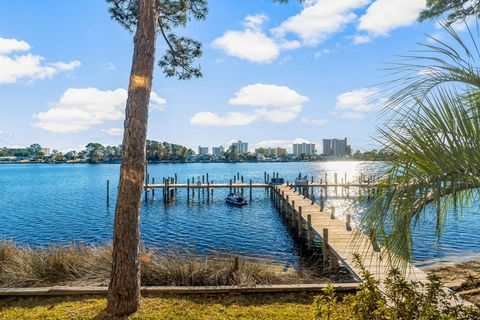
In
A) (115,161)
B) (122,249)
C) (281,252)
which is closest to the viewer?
(122,249)

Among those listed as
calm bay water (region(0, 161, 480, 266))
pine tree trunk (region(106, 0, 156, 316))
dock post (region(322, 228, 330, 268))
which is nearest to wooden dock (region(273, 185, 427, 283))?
dock post (region(322, 228, 330, 268))

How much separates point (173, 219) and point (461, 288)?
2037 centimetres

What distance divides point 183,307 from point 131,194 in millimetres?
2316

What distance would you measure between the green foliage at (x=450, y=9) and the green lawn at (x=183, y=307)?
7.65 metres

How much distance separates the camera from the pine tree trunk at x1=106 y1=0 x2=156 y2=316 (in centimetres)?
512

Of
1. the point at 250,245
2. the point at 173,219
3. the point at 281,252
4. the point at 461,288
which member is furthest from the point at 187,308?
the point at 173,219

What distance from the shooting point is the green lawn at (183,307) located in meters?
5.08

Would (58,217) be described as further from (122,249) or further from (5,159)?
(5,159)

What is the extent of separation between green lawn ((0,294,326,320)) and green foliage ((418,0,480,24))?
Result: 25.1ft

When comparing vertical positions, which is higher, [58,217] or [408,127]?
[408,127]

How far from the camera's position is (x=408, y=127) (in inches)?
87.5

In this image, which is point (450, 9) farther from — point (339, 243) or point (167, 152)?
point (167, 152)

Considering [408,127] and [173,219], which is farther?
[173,219]

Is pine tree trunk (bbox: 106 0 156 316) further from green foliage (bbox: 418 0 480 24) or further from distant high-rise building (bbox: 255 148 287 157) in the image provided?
distant high-rise building (bbox: 255 148 287 157)
